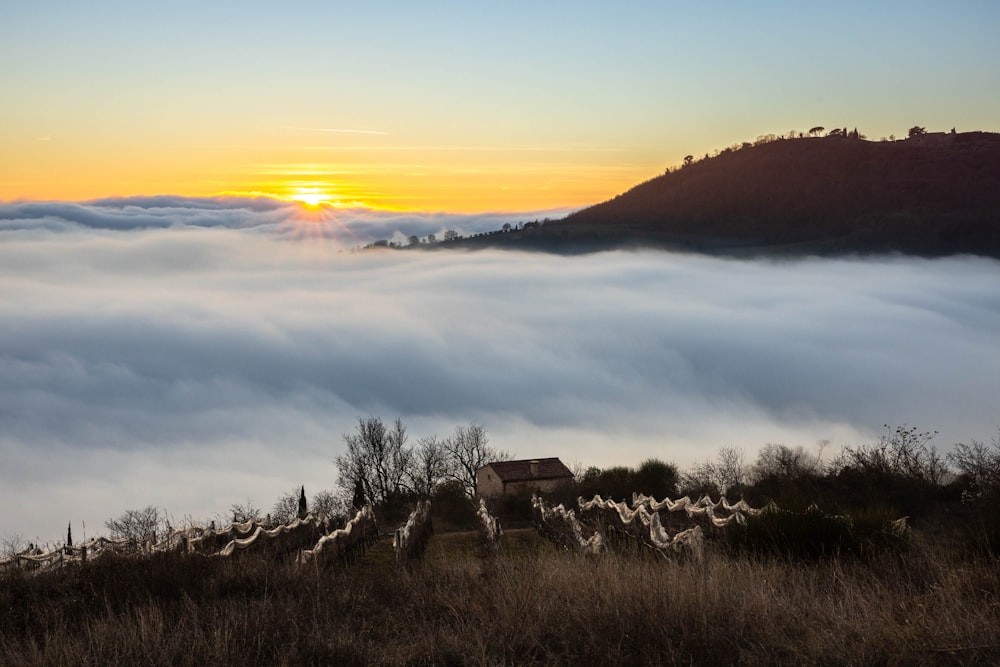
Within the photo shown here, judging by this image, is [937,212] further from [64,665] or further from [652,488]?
[64,665]

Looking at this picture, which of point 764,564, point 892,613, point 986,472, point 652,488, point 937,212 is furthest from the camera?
point 937,212

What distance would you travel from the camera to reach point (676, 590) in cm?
750

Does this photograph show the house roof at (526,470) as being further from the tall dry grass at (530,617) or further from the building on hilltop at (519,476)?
the tall dry grass at (530,617)

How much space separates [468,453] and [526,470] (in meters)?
17.9

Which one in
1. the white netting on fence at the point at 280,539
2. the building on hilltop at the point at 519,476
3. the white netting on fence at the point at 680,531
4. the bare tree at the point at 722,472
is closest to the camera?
the white netting on fence at the point at 680,531

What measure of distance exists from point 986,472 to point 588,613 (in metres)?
22.1

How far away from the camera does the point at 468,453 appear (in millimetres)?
90250

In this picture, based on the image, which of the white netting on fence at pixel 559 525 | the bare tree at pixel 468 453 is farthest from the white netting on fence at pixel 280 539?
the bare tree at pixel 468 453

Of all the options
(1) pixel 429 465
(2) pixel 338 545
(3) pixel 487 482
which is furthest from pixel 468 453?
(2) pixel 338 545

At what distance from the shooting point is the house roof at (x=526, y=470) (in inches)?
2793

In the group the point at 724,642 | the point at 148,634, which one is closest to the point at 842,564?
the point at 724,642

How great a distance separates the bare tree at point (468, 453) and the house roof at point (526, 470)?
835cm

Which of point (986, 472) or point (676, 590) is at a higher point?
point (676, 590)

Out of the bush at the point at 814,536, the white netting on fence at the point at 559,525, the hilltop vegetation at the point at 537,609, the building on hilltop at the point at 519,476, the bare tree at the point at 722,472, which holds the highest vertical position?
the hilltop vegetation at the point at 537,609
